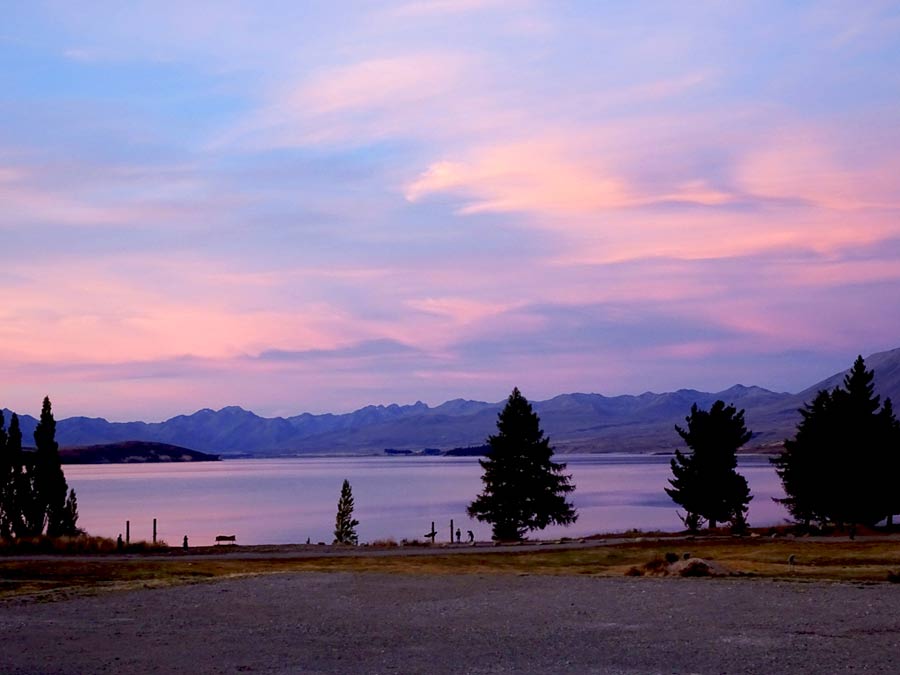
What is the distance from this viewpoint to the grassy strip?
2781 cm

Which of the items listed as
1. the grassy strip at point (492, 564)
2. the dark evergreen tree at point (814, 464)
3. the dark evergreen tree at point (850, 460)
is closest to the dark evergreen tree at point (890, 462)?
the dark evergreen tree at point (850, 460)

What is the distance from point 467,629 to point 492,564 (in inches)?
703

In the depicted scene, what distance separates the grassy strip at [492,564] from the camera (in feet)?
91.2

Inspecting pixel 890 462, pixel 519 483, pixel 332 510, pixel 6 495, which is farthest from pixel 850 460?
pixel 332 510

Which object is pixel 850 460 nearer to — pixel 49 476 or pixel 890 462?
pixel 890 462

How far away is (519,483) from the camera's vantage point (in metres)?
60.6

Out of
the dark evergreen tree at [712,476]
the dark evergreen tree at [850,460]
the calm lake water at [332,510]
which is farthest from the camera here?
the calm lake water at [332,510]

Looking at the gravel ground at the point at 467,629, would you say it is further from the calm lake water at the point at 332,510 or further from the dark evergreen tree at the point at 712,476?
the calm lake water at the point at 332,510

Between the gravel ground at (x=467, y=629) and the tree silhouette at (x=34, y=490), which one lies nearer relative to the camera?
the gravel ground at (x=467, y=629)

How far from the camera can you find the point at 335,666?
14359 mm

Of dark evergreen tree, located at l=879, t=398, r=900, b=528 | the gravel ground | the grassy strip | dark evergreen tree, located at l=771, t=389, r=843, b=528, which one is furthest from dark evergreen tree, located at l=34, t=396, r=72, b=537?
dark evergreen tree, located at l=879, t=398, r=900, b=528

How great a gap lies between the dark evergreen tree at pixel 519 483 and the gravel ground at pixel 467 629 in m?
34.4

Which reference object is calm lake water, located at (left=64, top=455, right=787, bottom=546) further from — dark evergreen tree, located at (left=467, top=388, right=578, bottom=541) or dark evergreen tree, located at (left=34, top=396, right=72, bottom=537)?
dark evergreen tree, located at (left=34, top=396, right=72, bottom=537)

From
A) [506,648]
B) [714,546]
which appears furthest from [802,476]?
[506,648]
